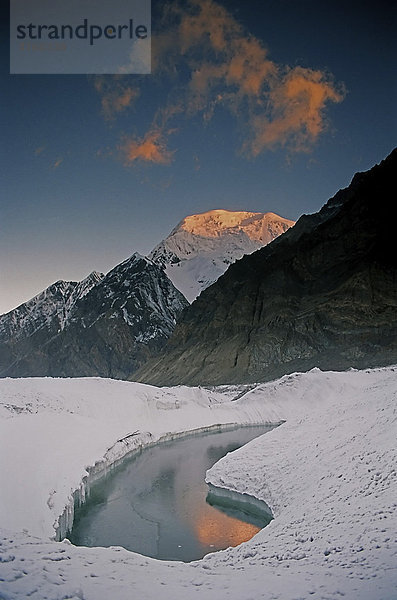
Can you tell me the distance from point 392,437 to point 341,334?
77.1m

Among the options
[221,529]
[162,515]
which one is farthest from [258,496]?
[162,515]

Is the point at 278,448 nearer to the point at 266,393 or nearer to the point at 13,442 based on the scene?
the point at 13,442

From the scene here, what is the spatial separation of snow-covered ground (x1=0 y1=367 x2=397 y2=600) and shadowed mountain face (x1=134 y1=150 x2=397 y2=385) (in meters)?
58.3

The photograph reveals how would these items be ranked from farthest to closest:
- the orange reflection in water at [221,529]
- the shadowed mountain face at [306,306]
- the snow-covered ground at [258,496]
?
1. the shadowed mountain face at [306,306]
2. the orange reflection in water at [221,529]
3. the snow-covered ground at [258,496]

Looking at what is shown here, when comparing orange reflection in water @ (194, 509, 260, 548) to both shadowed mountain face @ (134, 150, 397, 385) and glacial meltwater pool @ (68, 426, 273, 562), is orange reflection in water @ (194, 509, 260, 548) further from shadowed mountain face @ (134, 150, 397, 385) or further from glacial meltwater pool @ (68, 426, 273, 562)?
shadowed mountain face @ (134, 150, 397, 385)

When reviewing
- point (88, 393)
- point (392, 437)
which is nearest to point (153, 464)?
point (88, 393)

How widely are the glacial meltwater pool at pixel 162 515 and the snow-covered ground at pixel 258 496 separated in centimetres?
114

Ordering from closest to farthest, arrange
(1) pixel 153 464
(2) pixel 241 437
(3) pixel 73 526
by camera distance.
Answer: (3) pixel 73 526, (1) pixel 153 464, (2) pixel 241 437

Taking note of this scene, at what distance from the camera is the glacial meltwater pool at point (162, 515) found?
1652 centimetres

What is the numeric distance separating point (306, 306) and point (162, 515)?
8479cm

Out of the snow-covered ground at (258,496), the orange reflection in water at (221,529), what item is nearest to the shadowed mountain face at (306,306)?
the snow-covered ground at (258,496)

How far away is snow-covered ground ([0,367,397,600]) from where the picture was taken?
8.14 meters

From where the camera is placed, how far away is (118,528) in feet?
60.8

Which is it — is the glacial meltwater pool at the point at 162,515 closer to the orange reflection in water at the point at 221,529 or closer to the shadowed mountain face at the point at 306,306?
the orange reflection in water at the point at 221,529
